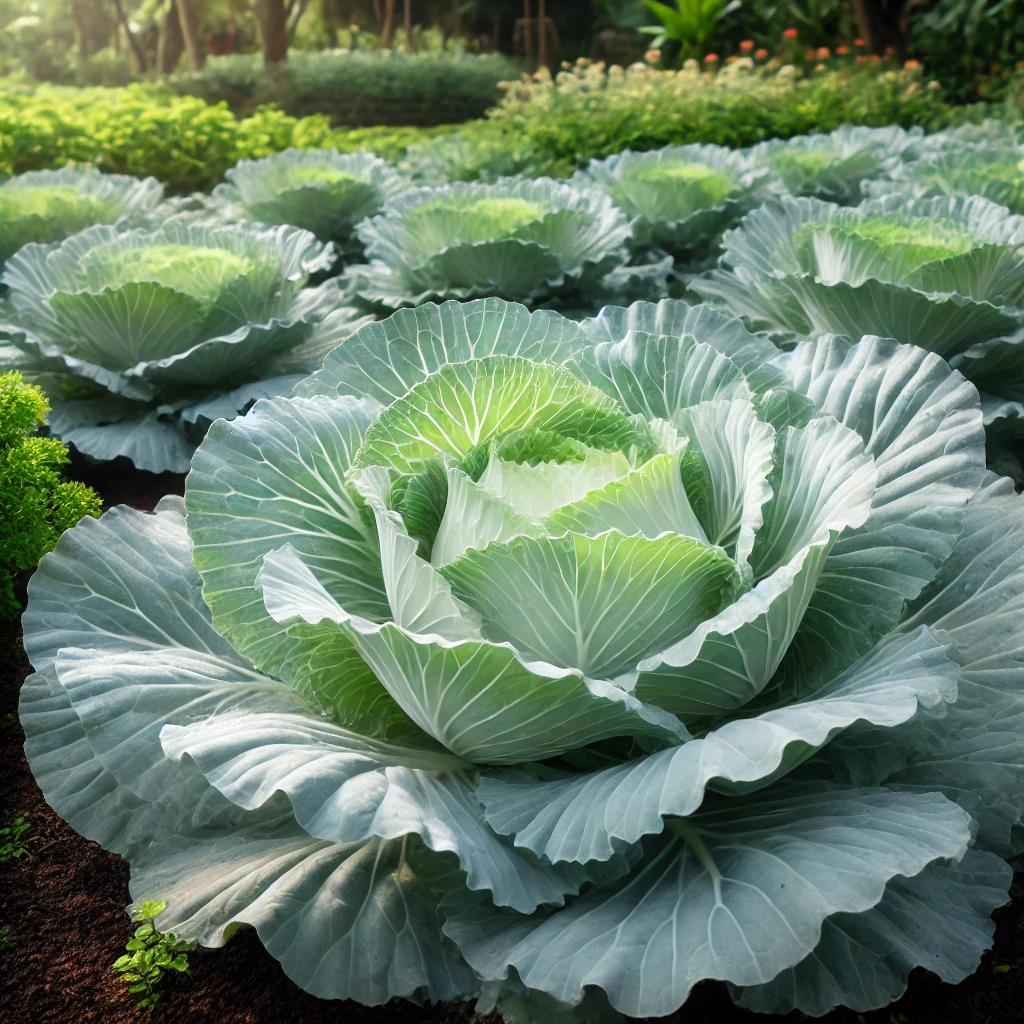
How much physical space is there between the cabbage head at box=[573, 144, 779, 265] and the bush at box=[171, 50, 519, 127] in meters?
12.8

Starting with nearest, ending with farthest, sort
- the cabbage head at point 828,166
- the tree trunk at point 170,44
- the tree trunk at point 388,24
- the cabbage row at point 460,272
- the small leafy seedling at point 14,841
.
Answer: the small leafy seedling at point 14,841 → the cabbage row at point 460,272 → the cabbage head at point 828,166 → the tree trunk at point 170,44 → the tree trunk at point 388,24

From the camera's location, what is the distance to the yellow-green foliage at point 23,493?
7.74ft

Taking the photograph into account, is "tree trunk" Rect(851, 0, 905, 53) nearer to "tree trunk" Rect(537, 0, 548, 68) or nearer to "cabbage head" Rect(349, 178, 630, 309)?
"tree trunk" Rect(537, 0, 548, 68)

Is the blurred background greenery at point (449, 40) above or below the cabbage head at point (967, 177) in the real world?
below

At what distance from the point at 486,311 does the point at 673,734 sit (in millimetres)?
978

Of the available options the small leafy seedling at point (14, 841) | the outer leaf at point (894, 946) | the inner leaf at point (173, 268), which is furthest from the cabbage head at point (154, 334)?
the outer leaf at point (894, 946)

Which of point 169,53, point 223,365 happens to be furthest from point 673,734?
point 169,53

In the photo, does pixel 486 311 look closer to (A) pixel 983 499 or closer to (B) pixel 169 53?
(A) pixel 983 499

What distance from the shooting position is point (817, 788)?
1.54 m

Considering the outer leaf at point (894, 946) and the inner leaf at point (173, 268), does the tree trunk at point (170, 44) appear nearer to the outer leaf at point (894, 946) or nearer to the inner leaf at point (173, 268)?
the inner leaf at point (173, 268)

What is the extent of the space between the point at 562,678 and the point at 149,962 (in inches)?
39.7

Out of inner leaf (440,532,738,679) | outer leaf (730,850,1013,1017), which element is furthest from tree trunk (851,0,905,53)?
outer leaf (730,850,1013,1017)

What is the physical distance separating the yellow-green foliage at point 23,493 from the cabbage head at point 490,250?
1959 mm

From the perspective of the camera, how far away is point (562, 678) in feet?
4.53
